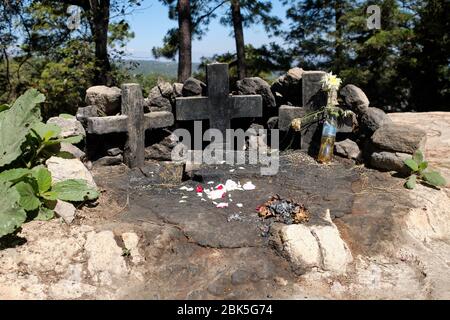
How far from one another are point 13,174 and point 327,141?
3.33 meters

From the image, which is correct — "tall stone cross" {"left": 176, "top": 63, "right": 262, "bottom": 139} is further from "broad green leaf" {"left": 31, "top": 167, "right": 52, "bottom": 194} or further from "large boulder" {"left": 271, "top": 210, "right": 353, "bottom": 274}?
"large boulder" {"left": 271, "top": 210, "right": 353, "bottom": 274}

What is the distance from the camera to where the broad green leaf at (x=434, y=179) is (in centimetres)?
470

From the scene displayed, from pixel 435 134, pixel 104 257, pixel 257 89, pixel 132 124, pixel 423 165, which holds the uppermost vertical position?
pixel 257 89

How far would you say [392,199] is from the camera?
4383 millimetres

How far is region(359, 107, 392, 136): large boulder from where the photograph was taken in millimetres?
5348

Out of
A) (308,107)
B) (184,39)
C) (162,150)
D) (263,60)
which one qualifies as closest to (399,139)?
(308,107)

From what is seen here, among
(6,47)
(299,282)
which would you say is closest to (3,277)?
(299,282)

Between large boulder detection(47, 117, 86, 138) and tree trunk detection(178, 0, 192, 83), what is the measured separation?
4402mm

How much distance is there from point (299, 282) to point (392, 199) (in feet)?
5.32

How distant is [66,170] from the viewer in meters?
4.20

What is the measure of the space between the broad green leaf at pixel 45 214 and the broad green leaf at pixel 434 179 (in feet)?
11.8

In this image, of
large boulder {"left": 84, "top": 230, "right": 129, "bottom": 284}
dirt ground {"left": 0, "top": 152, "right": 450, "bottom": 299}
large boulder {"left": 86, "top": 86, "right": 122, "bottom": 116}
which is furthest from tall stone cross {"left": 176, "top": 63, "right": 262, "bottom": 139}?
large boulder {"left": 84, "top": 230, "right": 129, "bottom": 284}

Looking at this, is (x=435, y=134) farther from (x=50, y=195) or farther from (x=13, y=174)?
(x=13, y=174)

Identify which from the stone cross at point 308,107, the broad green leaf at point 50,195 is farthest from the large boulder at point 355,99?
the broad green leaf at point 50,195
